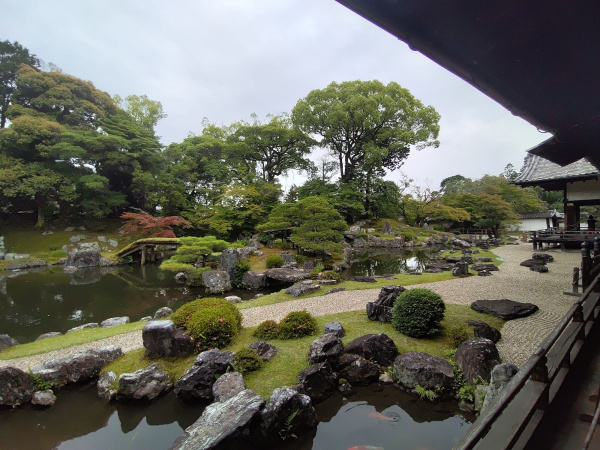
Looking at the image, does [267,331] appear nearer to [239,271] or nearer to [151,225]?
[239,271]

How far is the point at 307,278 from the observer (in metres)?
11.5

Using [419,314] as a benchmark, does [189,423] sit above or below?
Answer: below

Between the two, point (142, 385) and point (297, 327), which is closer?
point (142, 385)

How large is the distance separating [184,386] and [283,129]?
908 inches

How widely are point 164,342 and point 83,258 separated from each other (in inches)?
622

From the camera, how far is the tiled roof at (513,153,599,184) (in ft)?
34.7

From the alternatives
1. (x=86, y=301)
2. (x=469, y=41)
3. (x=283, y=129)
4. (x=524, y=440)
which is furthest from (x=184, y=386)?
(x=283, y=129)

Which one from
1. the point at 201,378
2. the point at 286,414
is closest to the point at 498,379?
the point at 286,414

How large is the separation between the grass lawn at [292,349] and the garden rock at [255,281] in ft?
17.8

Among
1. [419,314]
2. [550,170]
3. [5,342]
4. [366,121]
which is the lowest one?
[5,342]

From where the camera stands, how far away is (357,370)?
426 centimetres

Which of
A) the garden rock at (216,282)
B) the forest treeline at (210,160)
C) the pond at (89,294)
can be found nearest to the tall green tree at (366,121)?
the forest treeline at (210,160)

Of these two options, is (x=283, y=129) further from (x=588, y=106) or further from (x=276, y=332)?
(x=588, y=106)

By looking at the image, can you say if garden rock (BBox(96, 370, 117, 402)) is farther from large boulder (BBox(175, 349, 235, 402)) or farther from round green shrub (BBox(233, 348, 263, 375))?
round green shrub (BBox(233, 348, 263, 375))
